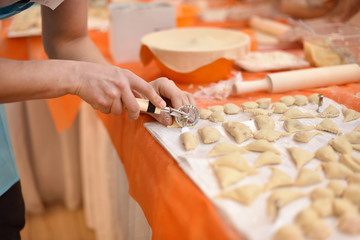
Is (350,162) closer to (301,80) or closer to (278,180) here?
(278,180)

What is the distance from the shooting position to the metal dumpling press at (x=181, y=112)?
0.77m

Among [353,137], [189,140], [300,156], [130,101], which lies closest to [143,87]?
[130,101]

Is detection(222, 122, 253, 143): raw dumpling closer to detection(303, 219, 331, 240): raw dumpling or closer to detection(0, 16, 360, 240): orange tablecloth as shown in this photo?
detection(0, 16, 360, 240): orange tablecloth

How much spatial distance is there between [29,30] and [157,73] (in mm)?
957

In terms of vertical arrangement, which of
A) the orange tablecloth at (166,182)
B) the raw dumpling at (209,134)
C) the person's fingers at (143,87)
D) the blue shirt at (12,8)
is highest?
the blue shirt at (12,8)

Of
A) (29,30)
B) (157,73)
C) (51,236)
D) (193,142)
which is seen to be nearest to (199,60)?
(157,73)

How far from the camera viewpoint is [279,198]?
511 mm

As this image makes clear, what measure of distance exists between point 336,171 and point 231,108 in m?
0.35

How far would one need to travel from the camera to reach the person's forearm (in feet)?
2.07

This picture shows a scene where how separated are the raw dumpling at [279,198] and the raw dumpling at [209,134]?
213 millimetres

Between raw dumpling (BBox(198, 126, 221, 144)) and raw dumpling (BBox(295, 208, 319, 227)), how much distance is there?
10.5 inches

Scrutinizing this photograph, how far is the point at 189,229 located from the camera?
55 cm

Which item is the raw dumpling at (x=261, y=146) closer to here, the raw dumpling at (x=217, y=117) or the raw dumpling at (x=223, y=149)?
the raw dumpling at (x=223, y=149)

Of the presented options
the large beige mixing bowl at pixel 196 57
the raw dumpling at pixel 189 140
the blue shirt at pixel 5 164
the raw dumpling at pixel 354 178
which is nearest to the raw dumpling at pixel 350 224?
the raw dumpling at pixel 354 178
